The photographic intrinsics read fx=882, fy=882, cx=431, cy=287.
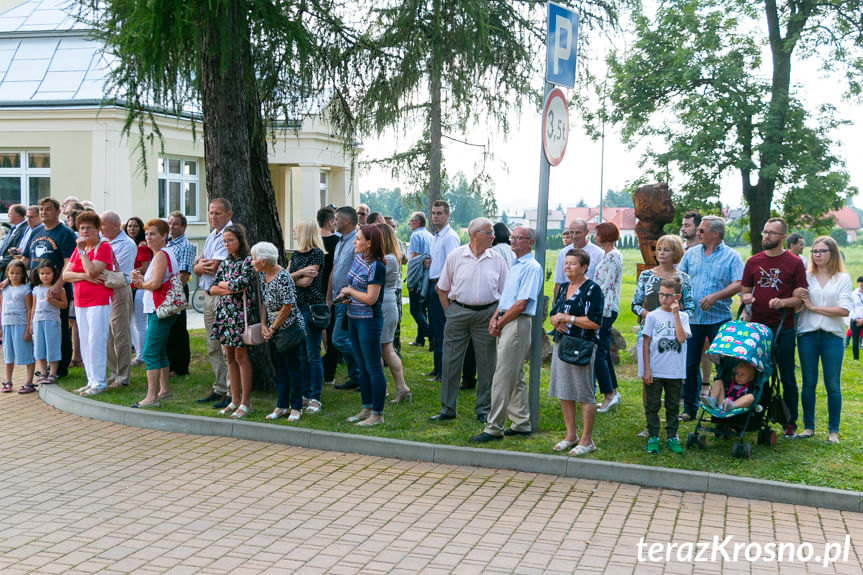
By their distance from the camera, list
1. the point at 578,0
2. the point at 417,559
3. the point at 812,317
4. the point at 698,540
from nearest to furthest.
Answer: the point at 417,559 → the point at 698,540 → the point at 812,317 → the point at 578,0

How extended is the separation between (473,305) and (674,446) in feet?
7.30

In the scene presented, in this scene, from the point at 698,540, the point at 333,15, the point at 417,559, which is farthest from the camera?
the point at 333,15

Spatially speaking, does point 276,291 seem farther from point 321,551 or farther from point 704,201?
point 704,201

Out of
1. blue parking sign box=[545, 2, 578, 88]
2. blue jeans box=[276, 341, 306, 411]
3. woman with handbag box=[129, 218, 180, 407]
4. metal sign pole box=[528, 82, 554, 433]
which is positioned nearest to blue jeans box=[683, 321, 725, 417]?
metal sign pole box=[528, 82, 554, 433]

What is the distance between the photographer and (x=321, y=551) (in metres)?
5.42

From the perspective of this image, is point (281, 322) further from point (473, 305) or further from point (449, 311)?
point (473, 305)

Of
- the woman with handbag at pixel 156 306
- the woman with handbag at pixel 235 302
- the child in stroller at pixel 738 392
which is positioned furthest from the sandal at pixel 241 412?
the child in stroller at pixel 738 392

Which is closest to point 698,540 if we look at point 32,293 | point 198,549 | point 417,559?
point 417,559

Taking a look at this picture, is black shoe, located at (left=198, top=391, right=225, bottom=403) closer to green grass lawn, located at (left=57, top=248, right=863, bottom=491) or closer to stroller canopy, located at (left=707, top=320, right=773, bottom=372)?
green grass lawn, located at (left=57, top=248, right=863, bottom=491)

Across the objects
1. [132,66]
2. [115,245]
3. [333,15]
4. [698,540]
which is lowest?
[698,540]

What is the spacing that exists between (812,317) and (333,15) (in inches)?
239

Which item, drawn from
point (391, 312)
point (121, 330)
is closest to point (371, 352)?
point (391, 312)

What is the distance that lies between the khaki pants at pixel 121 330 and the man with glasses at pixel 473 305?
3972 millimetres

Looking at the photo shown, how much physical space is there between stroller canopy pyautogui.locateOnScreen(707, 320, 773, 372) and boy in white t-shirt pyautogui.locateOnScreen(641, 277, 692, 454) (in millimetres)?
317
